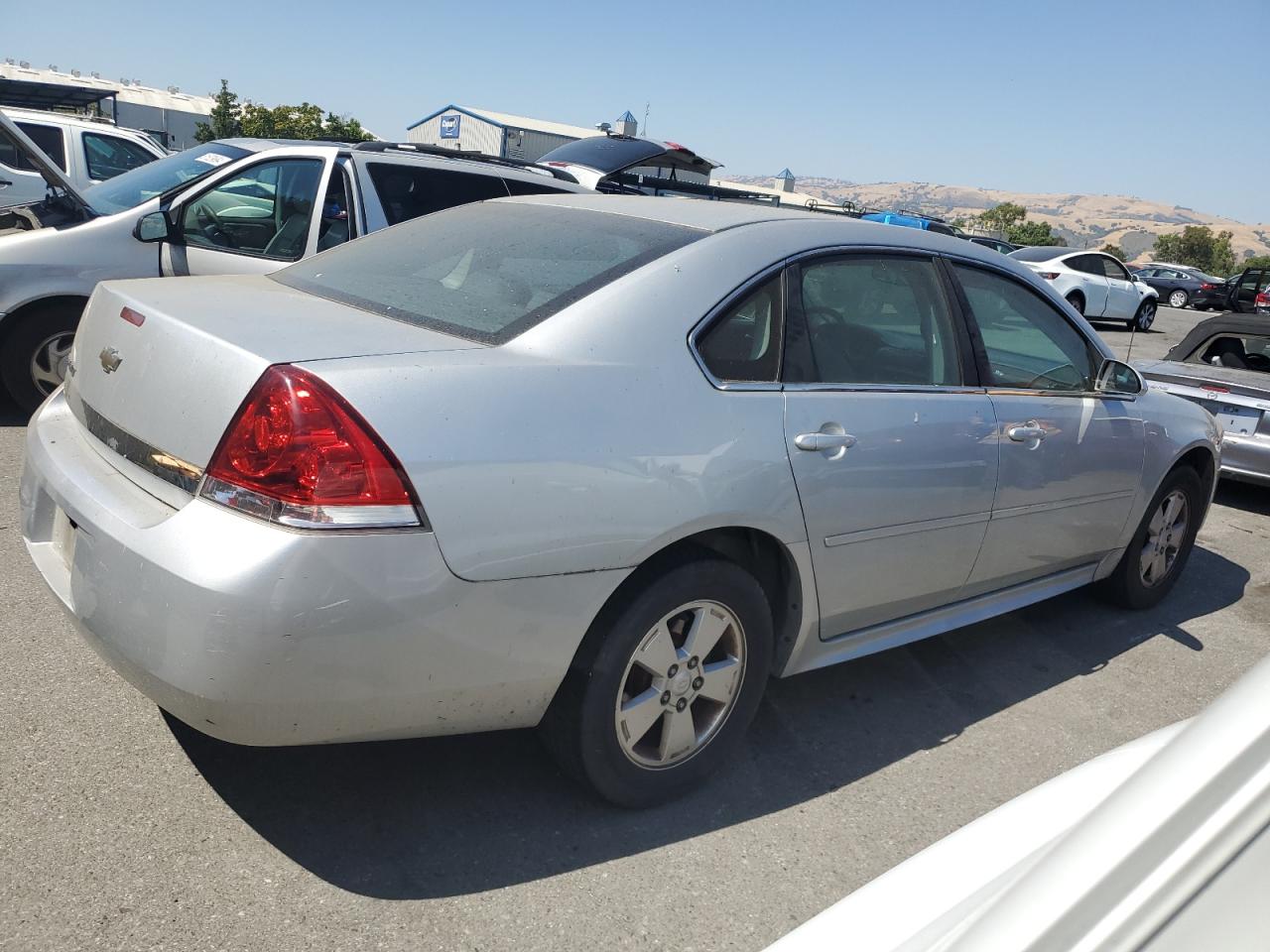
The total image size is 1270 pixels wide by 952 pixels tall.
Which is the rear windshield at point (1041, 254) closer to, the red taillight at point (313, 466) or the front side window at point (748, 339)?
the front side window at point (748, 339)

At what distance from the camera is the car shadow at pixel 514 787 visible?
255 cm

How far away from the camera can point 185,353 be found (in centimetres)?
245

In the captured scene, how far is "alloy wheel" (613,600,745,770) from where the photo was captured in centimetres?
270

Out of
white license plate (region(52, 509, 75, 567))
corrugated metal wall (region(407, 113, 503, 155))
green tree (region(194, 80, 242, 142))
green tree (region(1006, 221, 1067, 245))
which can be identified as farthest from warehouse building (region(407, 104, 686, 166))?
white license plate (region(52, 509, 75, 567))

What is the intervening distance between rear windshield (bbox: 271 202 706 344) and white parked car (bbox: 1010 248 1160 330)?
17.2 m

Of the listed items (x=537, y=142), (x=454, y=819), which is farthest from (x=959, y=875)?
(x=537, y=142)

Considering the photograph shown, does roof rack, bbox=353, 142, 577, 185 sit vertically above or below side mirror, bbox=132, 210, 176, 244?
above

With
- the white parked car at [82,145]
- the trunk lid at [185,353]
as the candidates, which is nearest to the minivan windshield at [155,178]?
the white parked car at [82,145]

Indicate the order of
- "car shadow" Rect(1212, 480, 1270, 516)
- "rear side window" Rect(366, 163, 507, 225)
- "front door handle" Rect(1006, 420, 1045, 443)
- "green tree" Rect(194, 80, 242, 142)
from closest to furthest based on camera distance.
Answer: "front door handle" Rect(1006, 420, 1045, 443)
"rear side window" Rect(366, 163, 507, 225)
"car shadow" Rect(1212, 480, 1270, 516)
"green tree" Rect(194, 80, 242, 142)

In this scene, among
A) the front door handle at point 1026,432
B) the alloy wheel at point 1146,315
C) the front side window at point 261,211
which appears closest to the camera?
the front door handle at point 1026,432

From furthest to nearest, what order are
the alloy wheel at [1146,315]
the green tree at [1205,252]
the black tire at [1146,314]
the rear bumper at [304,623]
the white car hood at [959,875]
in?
1. the green tree at [1205,252]
2. the alloy wheel at [1146,315]
3. the black tire at [1146,314]
4. the rear bumper at [304,623]
5. the white car hood at [959,875]

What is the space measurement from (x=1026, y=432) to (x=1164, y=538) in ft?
5.51

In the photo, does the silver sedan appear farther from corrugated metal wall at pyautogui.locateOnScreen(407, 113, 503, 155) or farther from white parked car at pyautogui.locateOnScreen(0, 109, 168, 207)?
corrugated metal wall at pyautogui.locateOnScreen(407, 113, 503, 155)

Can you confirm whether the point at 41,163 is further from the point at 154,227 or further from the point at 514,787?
the point at 514,787
